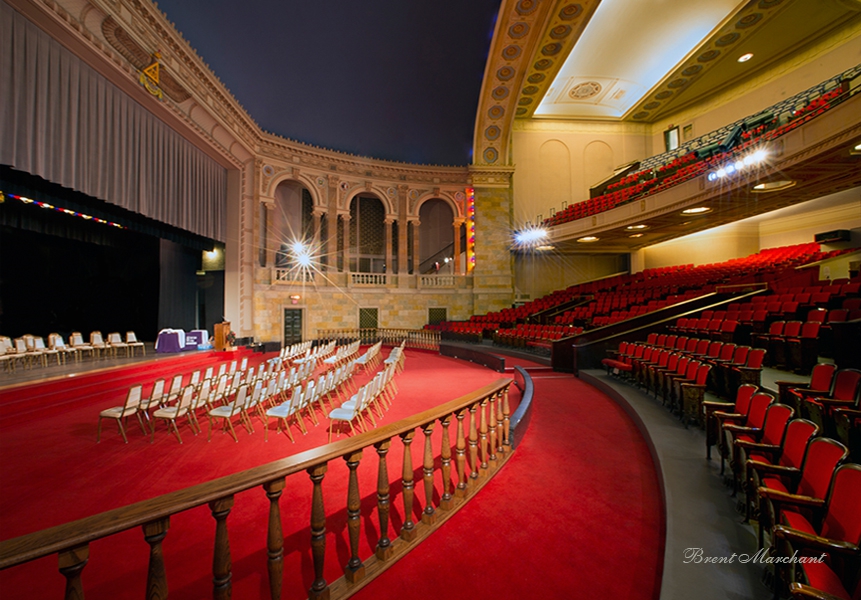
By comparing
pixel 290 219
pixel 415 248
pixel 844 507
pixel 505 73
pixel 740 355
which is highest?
pixel 505 73

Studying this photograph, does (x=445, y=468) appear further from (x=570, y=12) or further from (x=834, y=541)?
(x=570, y=12)

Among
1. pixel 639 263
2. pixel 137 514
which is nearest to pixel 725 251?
pixel 639 263

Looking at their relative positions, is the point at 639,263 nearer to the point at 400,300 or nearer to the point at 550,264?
the point at 550,264

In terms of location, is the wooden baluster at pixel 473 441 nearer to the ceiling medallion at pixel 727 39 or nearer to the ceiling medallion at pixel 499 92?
the ceiling medallion at pixel 499 92

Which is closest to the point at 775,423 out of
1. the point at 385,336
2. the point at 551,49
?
the point at 385,336

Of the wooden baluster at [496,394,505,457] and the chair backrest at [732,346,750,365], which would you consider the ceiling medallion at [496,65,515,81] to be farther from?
the wooden baluster at [496,394,505,457]

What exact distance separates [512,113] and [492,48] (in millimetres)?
3189

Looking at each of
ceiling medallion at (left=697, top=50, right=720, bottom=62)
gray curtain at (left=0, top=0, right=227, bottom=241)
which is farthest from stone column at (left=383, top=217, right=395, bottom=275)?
ceiling medallion at (left=697, top=50, right=720, bottom=62)

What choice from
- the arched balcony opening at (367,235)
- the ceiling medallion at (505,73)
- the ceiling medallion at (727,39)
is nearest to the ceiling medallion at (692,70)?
the ceiling medallion at (727,39)

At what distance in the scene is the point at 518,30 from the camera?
12.6m

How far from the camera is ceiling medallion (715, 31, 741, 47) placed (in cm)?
1333

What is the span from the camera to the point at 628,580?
190cm

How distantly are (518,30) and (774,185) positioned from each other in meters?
9.18

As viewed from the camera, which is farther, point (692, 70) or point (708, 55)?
point (692, 70)
